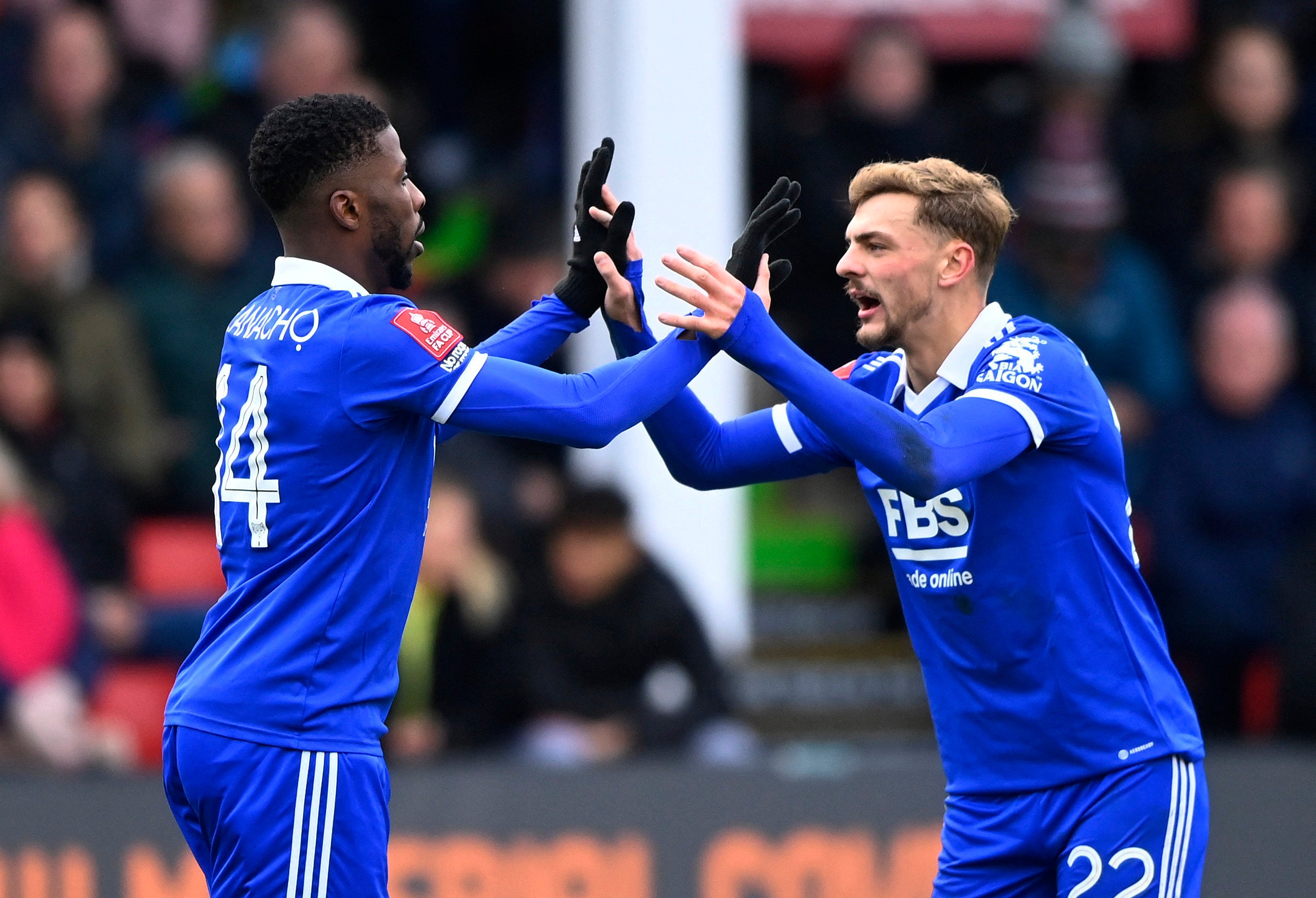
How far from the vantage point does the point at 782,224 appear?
4355 mm

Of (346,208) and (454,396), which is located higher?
(346,208)

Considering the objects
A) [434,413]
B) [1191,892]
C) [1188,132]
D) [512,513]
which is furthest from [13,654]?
[1188,132]

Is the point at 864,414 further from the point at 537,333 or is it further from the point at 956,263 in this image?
the point at 537,333

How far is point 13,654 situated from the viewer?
23.7 feet

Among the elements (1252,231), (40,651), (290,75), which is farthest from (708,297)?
(1252,231)

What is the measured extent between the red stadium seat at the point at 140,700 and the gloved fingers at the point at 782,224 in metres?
4.07

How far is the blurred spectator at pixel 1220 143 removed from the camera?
9211mm

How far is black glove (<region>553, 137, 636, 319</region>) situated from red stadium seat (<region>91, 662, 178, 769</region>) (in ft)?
12.0

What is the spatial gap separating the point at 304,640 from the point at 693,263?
1.13m

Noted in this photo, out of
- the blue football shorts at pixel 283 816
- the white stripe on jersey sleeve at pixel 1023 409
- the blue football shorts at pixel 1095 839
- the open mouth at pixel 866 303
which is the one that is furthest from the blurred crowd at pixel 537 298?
the blue football shorts at pixel 283 816

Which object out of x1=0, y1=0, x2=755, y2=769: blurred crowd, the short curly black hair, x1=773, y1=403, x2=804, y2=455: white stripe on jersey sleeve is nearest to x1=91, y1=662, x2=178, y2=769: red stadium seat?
x1=0, y1=0, x2=755, y2=769: blurred crowd

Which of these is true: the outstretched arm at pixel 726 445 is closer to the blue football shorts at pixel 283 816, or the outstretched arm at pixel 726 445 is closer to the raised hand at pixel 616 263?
the raised hand at pixel 616 263

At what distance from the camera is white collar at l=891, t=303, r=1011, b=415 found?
14.4 ft

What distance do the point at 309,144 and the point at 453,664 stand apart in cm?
365
